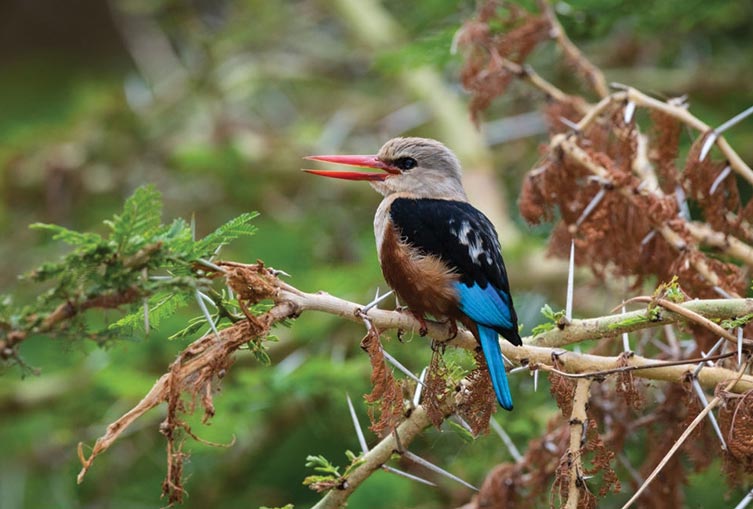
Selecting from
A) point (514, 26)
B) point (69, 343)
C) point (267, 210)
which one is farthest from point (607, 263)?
point (267, 210)

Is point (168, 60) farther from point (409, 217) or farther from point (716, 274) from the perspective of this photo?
point (716, 274)

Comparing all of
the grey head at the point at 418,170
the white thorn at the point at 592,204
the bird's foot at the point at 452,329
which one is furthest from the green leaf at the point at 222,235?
the grey head at the point at 418,170

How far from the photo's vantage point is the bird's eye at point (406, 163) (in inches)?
159

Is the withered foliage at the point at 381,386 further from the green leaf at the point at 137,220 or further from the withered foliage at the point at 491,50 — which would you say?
the withered foliage at the point at 491,50

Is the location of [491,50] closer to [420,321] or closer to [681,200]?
[681,200]

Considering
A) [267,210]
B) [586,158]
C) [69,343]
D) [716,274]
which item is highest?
[69,343]

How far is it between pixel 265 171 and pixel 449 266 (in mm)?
3930

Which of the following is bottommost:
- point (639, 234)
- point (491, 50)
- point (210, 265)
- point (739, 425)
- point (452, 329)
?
point (739, 425)

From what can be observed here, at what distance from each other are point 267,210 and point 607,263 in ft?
13.3

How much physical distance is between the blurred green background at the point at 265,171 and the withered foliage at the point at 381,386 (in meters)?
0.66

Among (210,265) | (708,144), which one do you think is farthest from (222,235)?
(708,144)

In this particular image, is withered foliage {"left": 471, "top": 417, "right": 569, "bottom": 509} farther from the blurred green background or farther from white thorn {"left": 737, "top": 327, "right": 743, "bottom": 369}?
white thorn {"left": 737, "top": 327, "right": 743, "bottom": 369}

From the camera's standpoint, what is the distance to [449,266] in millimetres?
3248

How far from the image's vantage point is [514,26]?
4258 millimetres
